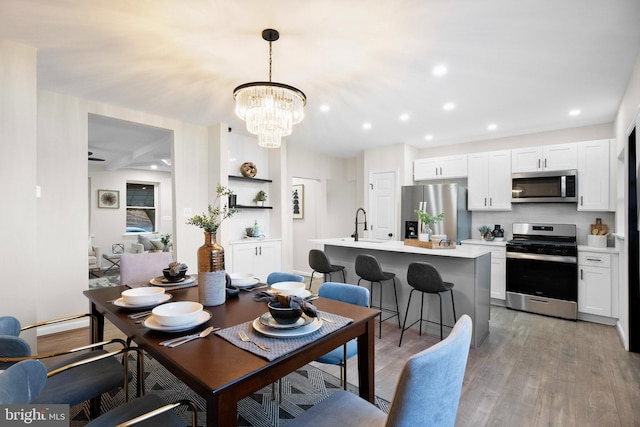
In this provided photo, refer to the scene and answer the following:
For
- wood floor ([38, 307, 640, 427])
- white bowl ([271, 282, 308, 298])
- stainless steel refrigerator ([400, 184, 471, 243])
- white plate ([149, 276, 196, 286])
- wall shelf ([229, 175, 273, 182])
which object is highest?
wall shelf ([229, 175, 273, 182])

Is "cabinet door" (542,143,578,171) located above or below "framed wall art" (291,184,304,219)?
above

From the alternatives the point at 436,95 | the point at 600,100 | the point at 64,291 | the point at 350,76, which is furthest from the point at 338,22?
the point at 64,291

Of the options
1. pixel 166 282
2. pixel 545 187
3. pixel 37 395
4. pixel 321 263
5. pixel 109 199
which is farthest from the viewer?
pixel 109 199

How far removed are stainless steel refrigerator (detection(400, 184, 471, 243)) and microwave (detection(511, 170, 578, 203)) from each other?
29.0 inches

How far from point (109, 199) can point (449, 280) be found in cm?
859

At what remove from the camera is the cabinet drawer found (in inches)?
141

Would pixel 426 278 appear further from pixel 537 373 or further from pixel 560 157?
pixel 560 157

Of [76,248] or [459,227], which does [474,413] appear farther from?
[76,248]

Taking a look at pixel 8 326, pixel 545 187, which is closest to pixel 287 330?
pixel 8 326

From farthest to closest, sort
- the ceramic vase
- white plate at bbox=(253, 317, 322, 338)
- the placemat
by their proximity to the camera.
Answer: the ceramic vase, white plate at bbox=(253, 317, 322, 338), the placemat

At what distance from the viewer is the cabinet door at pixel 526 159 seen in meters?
Result: 4.27

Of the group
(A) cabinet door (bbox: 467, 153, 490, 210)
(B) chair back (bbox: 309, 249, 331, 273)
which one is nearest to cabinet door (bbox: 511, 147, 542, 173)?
(A) cabinet door (bbox: 467, 153, 490, 210)

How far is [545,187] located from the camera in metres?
4.19

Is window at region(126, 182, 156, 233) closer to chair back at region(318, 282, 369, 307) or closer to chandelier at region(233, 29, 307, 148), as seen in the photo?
chandelier at region(233, 29, 307, 148)
